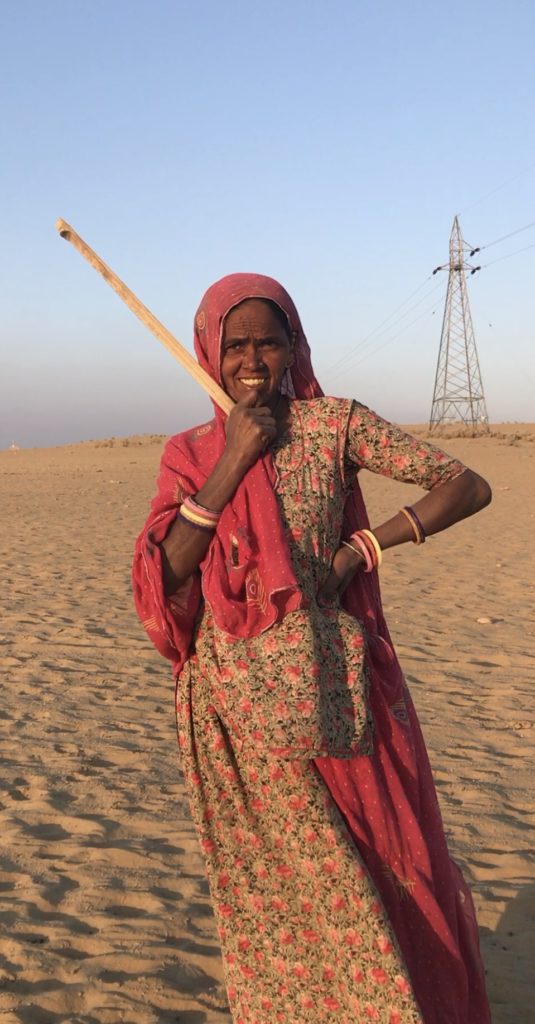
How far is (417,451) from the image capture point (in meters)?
2.31

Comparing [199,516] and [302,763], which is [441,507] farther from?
[302,763]

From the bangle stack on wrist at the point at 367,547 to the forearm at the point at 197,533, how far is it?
12.5 inches

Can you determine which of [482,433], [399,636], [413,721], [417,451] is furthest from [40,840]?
[482,433]

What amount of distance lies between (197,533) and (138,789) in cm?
328

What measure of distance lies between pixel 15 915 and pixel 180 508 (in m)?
2.31

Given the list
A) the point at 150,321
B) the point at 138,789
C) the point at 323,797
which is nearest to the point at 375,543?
the point at 323,797

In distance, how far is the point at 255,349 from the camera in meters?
2.37

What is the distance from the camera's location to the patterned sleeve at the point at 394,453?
2311 mm

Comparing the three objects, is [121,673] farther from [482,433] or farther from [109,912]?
[482,433]

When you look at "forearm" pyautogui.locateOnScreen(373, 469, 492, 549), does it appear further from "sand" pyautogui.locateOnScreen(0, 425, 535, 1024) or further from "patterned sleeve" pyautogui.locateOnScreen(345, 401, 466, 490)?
"sand" pyautogui.locateOnScreen(0, 425, 535, 1024)

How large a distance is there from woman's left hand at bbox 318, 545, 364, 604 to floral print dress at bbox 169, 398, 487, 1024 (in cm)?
2

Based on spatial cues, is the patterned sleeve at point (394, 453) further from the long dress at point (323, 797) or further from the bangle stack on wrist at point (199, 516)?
the bangle stack on wrist at point (199, 516)

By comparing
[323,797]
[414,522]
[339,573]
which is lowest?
[323,797]

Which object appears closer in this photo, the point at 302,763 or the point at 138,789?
the point at 302,763
